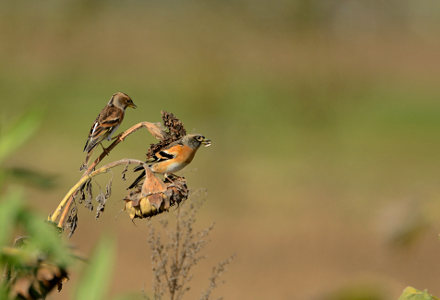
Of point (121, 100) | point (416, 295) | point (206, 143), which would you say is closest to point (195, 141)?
point (206, 143)

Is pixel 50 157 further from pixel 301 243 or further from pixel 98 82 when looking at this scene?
pixel 98 82

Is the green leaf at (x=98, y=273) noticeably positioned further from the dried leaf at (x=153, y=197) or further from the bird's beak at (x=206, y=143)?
the bird's beak at (x=206, y=143)

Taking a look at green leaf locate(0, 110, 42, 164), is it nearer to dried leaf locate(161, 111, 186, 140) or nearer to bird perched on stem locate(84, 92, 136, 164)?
dried leaf locate(161, 111, 186, 140)

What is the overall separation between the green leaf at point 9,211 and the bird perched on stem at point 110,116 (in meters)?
0.95

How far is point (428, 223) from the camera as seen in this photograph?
2053mm

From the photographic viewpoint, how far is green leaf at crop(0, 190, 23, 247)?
584 mm

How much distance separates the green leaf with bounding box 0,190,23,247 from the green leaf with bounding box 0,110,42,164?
4cm

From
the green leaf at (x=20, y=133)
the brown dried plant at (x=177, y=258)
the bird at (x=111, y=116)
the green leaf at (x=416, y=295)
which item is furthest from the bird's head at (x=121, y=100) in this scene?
the green leaf at (x=20, y=133)

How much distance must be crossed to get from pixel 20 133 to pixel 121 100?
947 millimetres

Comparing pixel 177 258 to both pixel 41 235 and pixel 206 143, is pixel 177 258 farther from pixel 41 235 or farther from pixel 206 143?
pixel 41 235

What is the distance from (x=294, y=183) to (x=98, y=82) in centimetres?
1861

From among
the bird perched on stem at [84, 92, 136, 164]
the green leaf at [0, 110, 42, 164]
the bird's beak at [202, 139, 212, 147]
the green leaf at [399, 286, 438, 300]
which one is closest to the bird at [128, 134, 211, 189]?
the bird's beak at [202, 139, 212, 147]

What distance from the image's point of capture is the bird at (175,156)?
1561mm

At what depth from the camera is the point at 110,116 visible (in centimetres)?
159
